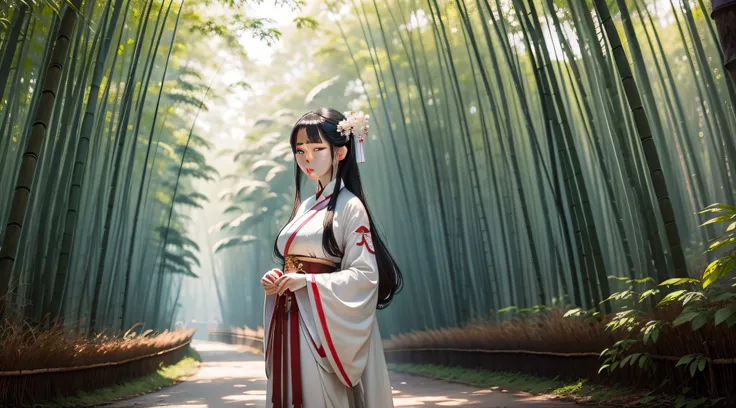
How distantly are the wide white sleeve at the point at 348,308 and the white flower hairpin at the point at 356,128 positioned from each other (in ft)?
0.93

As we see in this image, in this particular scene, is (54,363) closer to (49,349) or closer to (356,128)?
(49,349)

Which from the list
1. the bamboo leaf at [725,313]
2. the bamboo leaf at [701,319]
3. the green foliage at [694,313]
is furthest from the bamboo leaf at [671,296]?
the bamboo leaf at [725,313]

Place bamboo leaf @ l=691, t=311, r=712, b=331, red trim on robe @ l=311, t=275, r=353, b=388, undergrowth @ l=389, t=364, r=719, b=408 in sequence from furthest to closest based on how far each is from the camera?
undergrowth @ l=389, t=364, r=719, b=408 → bamboo leaf @ l=691, t=311, r=712, b=331 → red trim on robe @ l=311, t=275, r=353, b=388

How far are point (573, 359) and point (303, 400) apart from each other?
106 inches

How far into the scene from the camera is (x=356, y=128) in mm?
Result: 1828

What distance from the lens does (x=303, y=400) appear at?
62.6 inches

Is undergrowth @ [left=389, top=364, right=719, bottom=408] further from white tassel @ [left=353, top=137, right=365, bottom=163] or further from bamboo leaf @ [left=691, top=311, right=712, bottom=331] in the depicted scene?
white tassel @ [left=353, top=137, right=365, bottom=163]

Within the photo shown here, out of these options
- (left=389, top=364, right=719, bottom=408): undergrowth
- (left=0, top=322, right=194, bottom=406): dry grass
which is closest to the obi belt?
(left=389, top=364, right=719, bottom=408): undergrowth

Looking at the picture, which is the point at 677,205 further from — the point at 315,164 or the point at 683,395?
the point at 315,164

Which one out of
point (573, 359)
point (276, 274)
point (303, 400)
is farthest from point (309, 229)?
point (573, 359)

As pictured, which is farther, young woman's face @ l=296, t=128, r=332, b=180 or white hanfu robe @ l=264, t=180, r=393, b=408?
young woman's face @ l=296, t=128, r=332, b=180

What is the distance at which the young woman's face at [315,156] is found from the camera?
1.82 meters

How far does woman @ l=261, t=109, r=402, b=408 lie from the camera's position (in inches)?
62.9

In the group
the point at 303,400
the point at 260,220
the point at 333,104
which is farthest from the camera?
the point at 260,220
